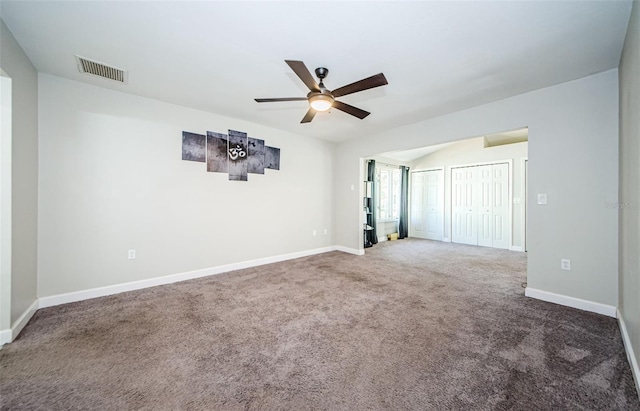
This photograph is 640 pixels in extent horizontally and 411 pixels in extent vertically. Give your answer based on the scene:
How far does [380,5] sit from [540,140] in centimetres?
251

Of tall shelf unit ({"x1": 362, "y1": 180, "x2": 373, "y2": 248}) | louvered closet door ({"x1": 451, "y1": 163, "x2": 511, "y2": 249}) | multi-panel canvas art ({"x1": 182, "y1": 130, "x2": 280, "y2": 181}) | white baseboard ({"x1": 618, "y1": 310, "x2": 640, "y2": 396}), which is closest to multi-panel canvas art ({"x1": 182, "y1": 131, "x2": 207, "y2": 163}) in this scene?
multi-panel canvas art ({"x1": 182, "y1": 130, "x2": 280, "y2": 181})

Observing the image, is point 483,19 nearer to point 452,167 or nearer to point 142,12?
point 142,12

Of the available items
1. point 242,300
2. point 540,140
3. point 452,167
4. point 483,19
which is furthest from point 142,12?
point 452,167

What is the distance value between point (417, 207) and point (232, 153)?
5.83 metres

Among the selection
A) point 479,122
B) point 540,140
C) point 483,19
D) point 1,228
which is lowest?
point 1,228

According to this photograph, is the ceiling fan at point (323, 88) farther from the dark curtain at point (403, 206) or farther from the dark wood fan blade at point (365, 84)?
the dark curtain at point (403, 206)

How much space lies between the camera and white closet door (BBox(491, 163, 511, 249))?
19.0 ft

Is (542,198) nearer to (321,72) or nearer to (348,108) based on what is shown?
(348,108)

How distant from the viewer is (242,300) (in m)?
2.76

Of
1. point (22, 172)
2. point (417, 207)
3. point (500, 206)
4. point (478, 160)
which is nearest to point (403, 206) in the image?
point (417, 207)

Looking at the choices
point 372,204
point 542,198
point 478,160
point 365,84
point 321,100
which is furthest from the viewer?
point 478,160

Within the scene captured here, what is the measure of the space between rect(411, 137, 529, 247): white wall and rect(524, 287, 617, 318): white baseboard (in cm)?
346

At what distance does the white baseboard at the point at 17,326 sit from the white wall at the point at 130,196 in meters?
0.28

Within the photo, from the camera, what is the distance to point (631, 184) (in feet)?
5.83
